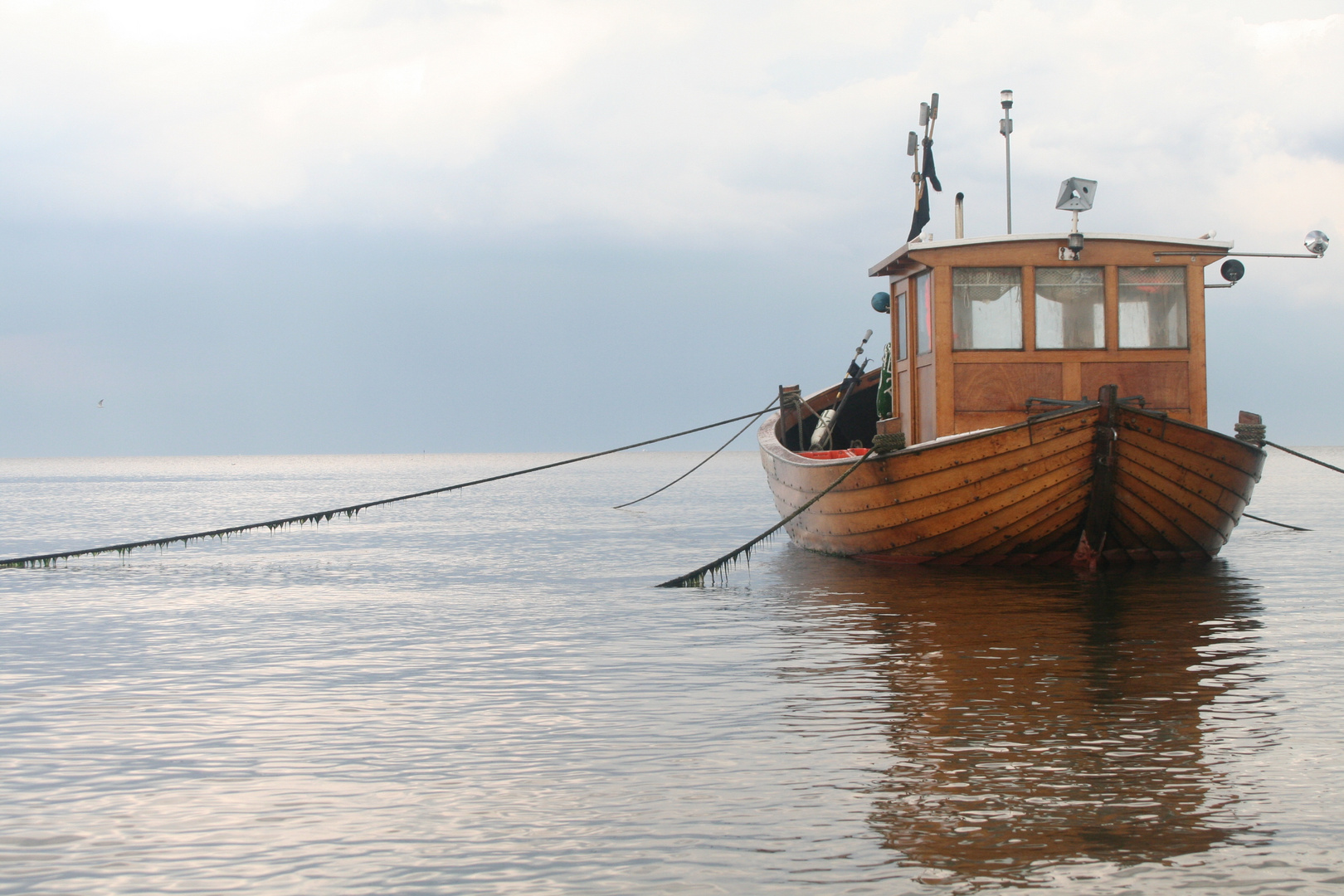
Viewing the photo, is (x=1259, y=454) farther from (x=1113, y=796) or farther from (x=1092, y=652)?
(x=1113, y=796)

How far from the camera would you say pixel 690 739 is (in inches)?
284

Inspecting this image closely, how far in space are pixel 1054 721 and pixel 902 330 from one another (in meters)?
9.25

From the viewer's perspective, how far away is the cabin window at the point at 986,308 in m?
14.4

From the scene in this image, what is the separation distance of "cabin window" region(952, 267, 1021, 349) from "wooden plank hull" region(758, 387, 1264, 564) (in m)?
1.34

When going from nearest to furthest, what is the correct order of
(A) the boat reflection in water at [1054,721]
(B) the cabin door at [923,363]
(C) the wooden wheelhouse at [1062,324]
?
1. (A) the boat reflection in water at [1054,721]
2. (C) the wooden wheelhouse at [1062,324]
3. (B) the cabin door at [923,363]

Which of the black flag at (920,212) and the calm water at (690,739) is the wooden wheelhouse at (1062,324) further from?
the black flag at (920,212)

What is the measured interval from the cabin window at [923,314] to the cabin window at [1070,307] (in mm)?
1153

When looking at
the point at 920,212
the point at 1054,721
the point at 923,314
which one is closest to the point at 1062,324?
the point at 923,314

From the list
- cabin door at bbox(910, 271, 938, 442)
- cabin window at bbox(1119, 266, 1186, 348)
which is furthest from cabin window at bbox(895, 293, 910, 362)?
cabin window at bbox(1119, 266, 1186, 348)

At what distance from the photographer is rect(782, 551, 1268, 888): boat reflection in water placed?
5.25 metres

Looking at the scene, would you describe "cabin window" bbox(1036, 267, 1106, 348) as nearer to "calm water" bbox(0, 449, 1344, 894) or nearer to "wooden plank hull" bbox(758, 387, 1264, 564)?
"wooden plank hull" bbox(758, 387, 1264, 564)

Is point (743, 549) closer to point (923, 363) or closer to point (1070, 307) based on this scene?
point (923, 363)

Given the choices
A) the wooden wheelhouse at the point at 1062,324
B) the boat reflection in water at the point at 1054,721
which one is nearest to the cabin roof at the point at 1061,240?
the wooden wheelhouse at the point at 1062,324

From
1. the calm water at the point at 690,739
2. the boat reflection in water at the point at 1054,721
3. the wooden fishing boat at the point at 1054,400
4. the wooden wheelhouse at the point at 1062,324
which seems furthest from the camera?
the wooden wheelhouse at the point at 1062,324
